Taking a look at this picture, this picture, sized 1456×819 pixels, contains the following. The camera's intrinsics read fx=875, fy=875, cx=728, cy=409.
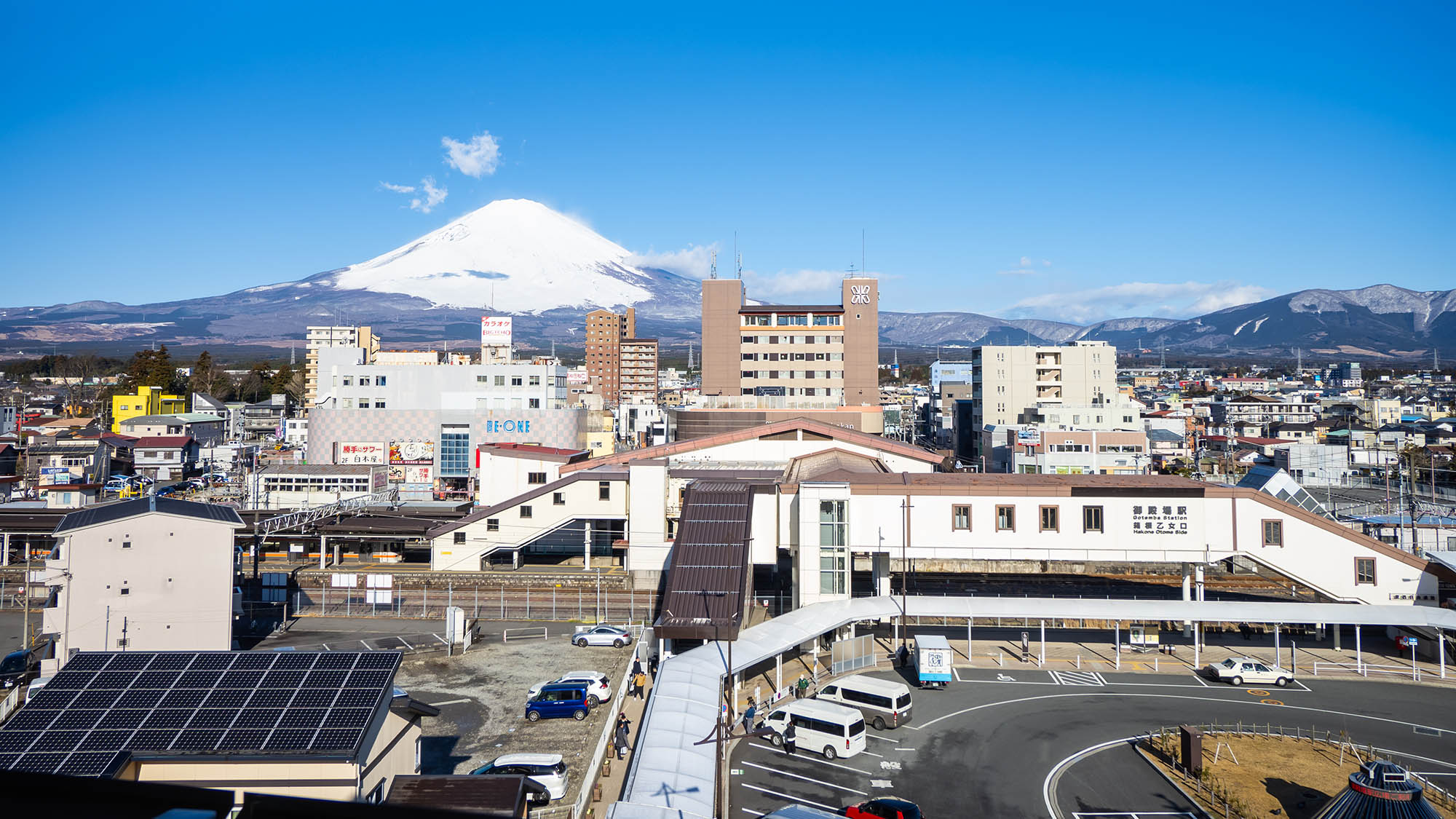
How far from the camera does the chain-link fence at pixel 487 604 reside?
91.5 feet

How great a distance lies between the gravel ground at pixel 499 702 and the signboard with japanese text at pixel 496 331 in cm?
4021

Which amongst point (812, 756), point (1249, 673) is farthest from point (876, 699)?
point (1249, 673)

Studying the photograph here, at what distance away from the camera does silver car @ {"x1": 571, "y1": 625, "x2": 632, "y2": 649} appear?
2422cm

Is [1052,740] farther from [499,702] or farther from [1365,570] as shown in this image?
[1365,570]

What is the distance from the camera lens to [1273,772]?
16.3 meters

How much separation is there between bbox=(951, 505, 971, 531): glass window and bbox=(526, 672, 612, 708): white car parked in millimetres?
12044

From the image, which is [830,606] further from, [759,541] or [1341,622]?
[1341,622]

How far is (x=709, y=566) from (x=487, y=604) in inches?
362

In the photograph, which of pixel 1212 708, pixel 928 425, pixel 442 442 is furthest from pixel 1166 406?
pixel 1212 708

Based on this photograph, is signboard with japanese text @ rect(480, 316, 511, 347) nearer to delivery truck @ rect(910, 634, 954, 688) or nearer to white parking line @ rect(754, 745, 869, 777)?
delivery truck @ rect(910, 634, 954, 688)

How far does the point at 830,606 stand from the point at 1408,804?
13213 millimetres

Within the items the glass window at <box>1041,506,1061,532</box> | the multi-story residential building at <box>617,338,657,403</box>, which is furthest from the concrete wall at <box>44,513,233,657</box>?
the multi-story residential building at <box>617,338,657,403</box>

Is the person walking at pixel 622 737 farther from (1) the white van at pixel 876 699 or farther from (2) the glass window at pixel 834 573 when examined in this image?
(2) the glass window at pixel 834 573

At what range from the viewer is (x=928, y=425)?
92.6 meters
